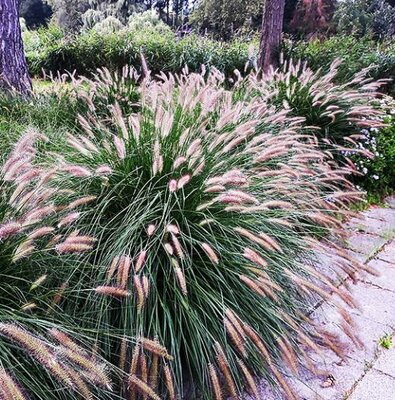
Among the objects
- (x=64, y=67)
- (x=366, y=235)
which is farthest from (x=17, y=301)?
(x=64, y=67)

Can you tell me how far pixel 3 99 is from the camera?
420cm

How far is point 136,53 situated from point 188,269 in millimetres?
9108

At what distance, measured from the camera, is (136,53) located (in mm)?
10234

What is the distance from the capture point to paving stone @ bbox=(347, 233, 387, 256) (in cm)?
339

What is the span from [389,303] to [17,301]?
204cm

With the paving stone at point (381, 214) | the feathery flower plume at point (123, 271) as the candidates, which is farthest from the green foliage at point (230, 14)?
the feathery flower plume at point (123, 271)

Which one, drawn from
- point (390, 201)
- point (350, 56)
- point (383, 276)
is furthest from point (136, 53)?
point (383, 276)

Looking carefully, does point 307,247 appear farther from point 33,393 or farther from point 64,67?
point 64,67

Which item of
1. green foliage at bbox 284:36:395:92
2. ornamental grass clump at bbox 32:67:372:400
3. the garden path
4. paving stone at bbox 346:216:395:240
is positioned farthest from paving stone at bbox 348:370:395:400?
green foliage at bbox 284:36:395:92

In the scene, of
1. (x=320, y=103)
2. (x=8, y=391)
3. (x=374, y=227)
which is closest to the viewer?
(x=8, y=391)

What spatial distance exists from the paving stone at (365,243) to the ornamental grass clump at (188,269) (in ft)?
3.67

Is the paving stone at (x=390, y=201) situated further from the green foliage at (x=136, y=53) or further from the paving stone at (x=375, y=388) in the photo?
the green foliage at (x=136, y=53)

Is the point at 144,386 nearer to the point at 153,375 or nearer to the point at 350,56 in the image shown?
the point at 153,375

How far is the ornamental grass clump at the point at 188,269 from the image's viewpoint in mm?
1727
